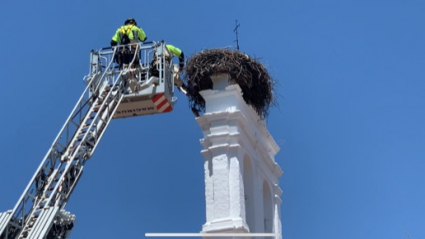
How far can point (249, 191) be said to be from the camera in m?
24.3

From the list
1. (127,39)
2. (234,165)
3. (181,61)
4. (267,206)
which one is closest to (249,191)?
(234,165)

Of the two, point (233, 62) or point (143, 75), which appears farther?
point (233, 62)

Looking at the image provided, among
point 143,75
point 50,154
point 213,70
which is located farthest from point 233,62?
point 50,154

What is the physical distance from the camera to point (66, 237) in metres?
A: 19.7

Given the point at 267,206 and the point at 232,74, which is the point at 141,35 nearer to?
the point at 232,74

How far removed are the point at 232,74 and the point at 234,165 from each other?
1.97 metres

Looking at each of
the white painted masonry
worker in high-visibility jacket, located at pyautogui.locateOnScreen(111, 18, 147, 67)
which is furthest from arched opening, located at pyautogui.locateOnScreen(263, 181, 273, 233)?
worker in high-visibility jacket, located at pyautogui.locateOnScreen(111, 18, 147, 67)

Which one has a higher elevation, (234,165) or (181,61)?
(181,61)

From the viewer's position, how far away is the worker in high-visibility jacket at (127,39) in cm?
2311

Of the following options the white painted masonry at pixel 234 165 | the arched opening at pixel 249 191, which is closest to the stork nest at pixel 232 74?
the white painted masonry at pixel 234 165

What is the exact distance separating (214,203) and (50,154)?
387 centimetres

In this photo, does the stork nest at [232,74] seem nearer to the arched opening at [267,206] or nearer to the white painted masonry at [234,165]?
the white painted masonry at [234,165]

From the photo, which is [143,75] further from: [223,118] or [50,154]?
[50,154]

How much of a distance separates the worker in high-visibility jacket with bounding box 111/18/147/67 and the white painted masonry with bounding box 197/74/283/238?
5.48 ft
